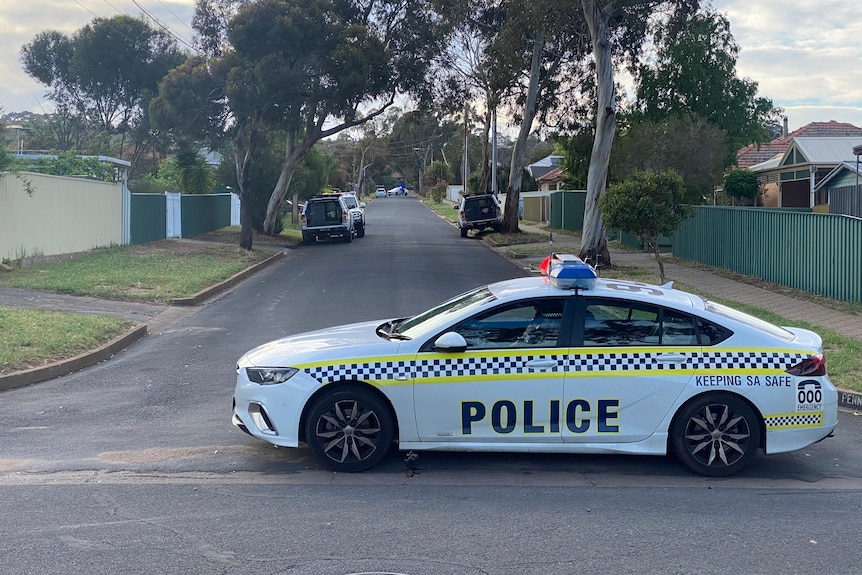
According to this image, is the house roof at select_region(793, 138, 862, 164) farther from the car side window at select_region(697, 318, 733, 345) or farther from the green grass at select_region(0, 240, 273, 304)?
the car side window at select_region(697, 318, 733, 345)

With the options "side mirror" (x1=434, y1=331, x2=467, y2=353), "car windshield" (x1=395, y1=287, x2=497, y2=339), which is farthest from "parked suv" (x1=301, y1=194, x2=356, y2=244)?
"side mirror" (x1=434, y1=331, x2=467, y2=353)

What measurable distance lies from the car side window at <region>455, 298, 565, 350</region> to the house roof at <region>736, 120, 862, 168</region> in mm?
34673

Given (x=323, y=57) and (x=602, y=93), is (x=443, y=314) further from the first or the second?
(x=323, y=57)

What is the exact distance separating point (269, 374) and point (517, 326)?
74.4 inches

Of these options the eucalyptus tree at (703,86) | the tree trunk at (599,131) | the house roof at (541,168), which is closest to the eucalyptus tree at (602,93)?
the tree trunk at (599,131)

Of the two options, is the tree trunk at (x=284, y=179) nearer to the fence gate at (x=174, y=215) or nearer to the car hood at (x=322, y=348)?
the fence gate at (x=174, y=215)

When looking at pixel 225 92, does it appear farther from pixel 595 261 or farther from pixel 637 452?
pixel 637 452

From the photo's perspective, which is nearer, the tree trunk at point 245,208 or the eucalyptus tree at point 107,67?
the tree trunk at point 245,208

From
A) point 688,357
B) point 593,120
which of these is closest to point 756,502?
point 688,357

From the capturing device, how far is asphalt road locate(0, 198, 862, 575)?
509 cm

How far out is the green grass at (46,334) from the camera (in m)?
10.6

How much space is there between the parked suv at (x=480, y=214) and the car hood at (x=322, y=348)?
3130 centimetres

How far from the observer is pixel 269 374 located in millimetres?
6828

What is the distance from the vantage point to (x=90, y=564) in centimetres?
495
